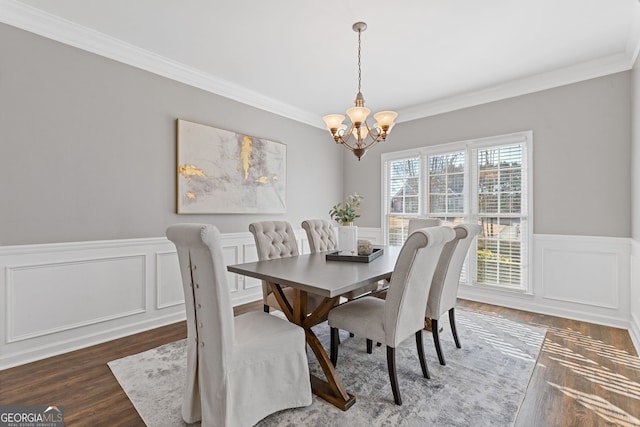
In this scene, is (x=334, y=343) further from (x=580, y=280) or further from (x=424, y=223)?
(x=580, y=280)

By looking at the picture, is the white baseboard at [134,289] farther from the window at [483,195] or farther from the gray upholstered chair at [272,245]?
the gray upholstered chair at [272,245]

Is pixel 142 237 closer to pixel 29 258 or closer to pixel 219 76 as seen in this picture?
pixel 29 258

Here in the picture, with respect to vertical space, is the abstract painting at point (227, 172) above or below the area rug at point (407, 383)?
above

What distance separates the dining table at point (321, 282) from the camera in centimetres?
179

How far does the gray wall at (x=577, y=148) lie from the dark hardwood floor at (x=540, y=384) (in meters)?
1.22

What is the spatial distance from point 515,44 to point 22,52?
13.6 ft

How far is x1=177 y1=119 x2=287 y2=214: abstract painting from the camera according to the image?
3361 millimetres

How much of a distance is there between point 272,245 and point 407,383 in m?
1.54

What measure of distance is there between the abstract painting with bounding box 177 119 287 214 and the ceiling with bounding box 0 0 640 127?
23.1 inches

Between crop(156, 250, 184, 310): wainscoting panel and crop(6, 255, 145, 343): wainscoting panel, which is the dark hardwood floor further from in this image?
crop(156, 250, 184, 310): wainscoting panel

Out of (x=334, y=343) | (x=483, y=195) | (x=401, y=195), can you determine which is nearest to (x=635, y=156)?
(x=483, y=195)

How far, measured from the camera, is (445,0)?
229 centimetres

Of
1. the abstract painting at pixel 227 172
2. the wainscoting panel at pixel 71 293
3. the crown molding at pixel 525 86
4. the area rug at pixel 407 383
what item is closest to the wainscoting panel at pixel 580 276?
the area rug at pixel 407 383

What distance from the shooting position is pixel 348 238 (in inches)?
112
